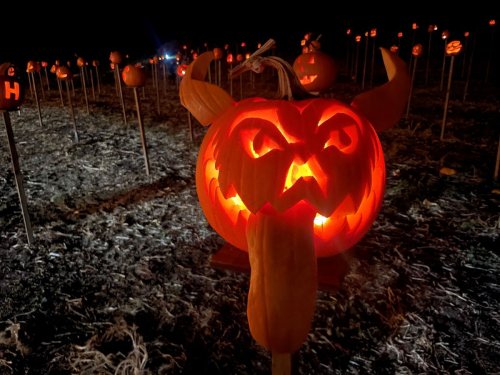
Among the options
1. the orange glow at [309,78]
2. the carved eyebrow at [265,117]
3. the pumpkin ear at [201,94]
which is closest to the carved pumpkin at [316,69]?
the orange glow at [309,78]

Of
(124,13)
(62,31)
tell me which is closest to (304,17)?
(124,13)

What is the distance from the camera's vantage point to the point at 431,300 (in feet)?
7.15

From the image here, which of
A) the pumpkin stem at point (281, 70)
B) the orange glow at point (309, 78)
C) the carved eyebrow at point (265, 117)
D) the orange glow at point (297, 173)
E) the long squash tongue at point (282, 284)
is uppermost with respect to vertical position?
the pumpkin stem at point (281, 70)

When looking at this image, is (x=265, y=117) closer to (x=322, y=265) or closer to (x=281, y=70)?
(x=281, y=70)

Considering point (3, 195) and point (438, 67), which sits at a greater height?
point (438, 67)

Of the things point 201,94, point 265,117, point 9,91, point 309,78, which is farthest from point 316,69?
point 9,91

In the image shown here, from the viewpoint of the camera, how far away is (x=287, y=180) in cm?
129

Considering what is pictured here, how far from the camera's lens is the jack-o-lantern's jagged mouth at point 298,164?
1.23 m

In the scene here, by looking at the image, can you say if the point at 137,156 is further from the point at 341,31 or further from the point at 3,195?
the point at 341,31

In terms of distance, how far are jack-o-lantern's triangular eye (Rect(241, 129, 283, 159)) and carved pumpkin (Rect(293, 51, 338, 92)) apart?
8.55ft

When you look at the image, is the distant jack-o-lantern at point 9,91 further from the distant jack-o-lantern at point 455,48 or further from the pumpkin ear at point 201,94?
the distant jack-o-lantern at point 455,48

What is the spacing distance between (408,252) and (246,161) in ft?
6.16

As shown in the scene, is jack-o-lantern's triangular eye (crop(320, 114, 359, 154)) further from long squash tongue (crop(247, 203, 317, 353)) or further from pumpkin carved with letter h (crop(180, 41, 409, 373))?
long squash tongue (crop(247, 203, 317, 353))

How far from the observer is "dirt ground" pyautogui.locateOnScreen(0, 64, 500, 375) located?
1.83 m
